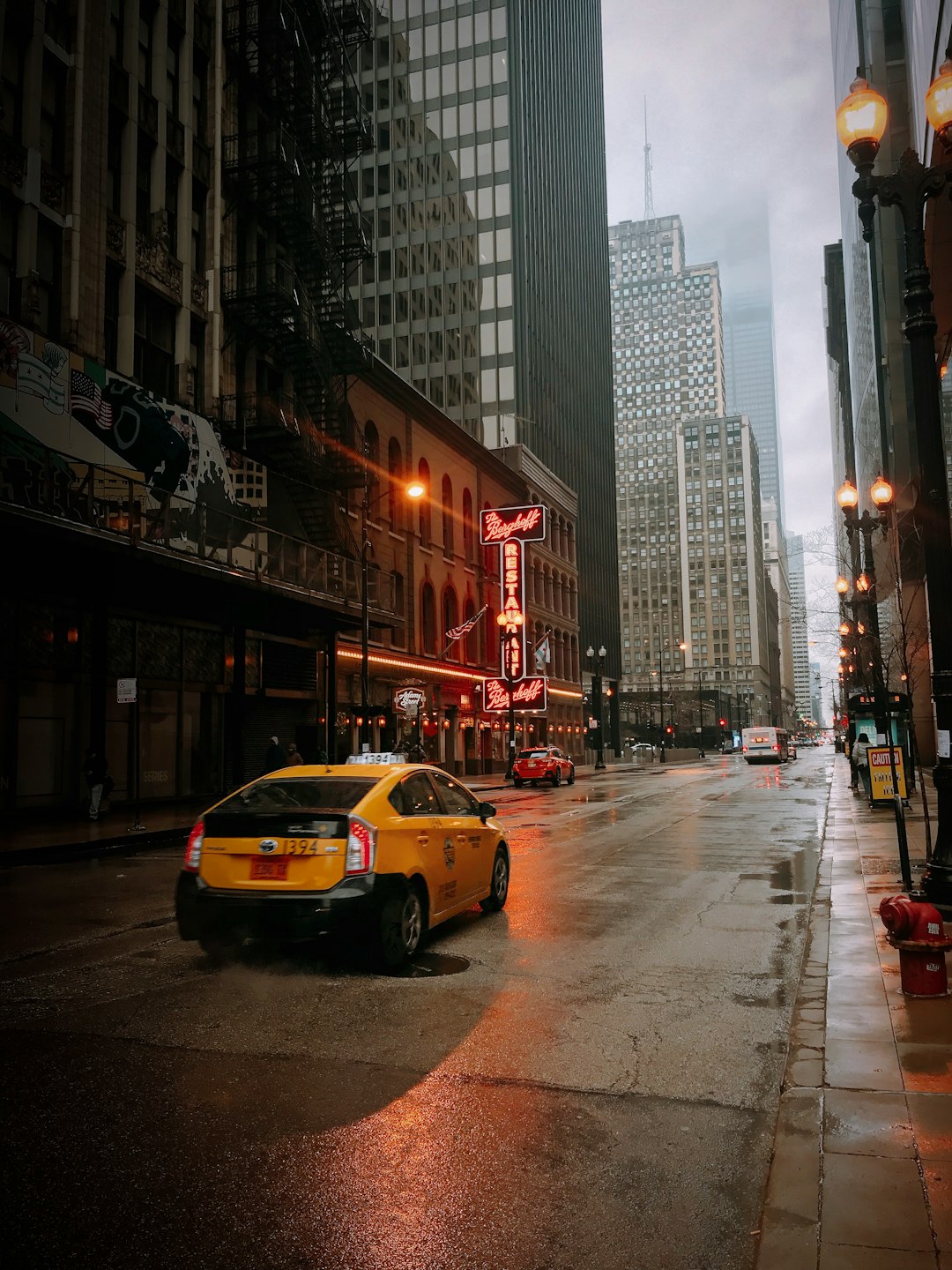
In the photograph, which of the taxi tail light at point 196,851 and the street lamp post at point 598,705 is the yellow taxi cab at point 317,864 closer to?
the taxi tail light at point 196,851

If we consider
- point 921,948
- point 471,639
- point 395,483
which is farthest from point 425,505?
point 921,948

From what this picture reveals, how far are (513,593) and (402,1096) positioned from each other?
1815 inches

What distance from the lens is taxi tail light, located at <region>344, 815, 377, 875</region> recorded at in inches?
299

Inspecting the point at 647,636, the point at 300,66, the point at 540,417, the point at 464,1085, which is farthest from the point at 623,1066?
the point at 647,636

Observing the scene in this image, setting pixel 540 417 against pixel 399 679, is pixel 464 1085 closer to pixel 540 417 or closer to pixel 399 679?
pixel 399 679

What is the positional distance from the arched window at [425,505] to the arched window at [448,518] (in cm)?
245

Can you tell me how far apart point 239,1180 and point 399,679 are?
3590 centimetres

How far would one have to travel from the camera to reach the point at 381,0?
2904 inches

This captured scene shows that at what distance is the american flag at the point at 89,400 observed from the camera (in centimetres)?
2231

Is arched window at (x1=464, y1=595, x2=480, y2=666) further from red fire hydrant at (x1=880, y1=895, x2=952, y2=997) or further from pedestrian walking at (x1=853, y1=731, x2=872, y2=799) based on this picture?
red fire hydrant at (x1=880, y1=895, x2=952, y2=997)

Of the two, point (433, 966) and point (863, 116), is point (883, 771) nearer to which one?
point (863, 116)

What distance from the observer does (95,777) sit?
68.4ft

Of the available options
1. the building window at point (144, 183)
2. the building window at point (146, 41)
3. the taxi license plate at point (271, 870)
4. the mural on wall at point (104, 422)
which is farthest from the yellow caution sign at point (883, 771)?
the building window at point (146, 41)

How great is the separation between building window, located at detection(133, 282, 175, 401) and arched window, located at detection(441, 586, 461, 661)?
2142cm
